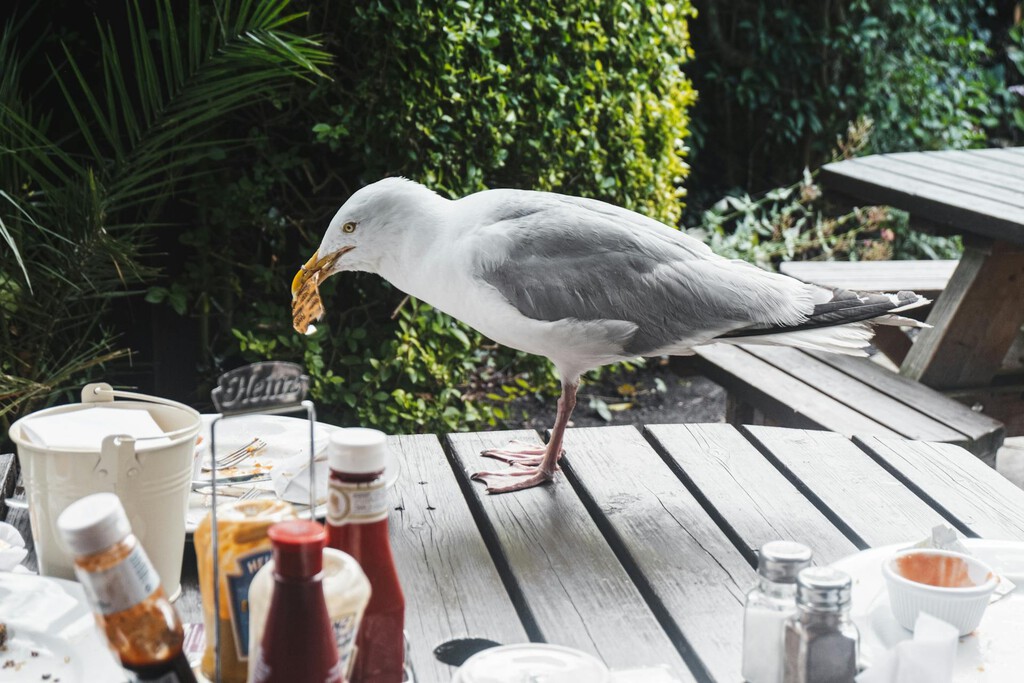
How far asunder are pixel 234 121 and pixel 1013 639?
270 cm

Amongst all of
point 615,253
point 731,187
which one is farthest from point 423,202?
point 731,187

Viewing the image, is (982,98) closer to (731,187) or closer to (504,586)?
(731,187)

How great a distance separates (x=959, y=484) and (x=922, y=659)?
0.75 meters

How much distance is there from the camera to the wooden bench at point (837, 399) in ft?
9.00

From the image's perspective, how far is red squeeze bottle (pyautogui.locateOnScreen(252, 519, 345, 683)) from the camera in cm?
81

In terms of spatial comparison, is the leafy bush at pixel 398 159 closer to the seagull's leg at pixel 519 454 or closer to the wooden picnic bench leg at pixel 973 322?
the wooden picnic bench leg at pixel 973 322

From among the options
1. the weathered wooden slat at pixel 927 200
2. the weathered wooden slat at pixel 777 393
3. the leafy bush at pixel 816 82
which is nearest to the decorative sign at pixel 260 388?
the weathered wooden slat at pixel 777 393

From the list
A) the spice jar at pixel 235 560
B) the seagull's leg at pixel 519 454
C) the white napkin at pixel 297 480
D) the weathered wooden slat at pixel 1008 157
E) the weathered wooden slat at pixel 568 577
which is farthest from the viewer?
the weathered wooden slat at pixel 1008 157

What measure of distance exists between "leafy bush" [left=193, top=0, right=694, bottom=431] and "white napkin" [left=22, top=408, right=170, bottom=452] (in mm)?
1912

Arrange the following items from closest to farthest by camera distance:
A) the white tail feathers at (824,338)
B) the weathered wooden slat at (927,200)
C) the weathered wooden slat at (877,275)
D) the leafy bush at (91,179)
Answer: the white tail feathers at (824,338), the leafy bush at (91,179), the weathered wooden slat at (927,200), the weathered wooden slat at (877,275)

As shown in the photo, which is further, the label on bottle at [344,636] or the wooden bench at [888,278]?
the wooden bench at [888,278]

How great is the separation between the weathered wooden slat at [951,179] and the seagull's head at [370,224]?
1.91 m

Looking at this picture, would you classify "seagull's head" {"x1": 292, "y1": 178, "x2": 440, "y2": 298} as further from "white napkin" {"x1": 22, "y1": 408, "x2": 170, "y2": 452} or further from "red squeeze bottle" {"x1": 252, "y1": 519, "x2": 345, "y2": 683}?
"red squeeze bottle" {"x1": 252, "y1": 519, "x2": 345, "y2": 683}

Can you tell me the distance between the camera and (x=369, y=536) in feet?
3.18
